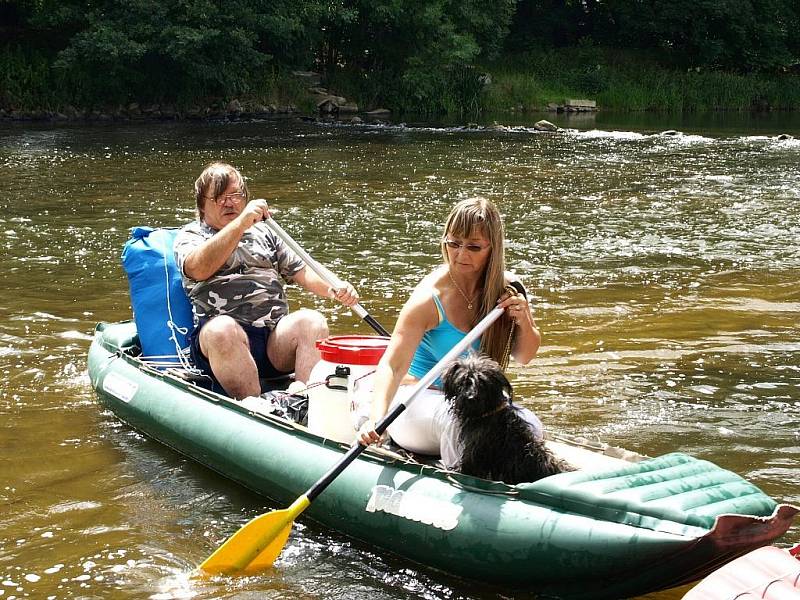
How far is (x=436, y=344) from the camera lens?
379 cm

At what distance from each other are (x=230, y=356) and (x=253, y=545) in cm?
121

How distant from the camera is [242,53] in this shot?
2255 centimetres

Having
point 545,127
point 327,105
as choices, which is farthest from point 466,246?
point 327,105

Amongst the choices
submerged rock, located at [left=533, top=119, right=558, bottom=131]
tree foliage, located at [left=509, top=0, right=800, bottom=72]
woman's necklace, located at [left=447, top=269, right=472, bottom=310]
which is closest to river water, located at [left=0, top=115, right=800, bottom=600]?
woman's necklace, located at [left=447, top=269, right=472, bottom=310]

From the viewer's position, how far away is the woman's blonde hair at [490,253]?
11.7ft

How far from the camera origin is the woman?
11.8 feet

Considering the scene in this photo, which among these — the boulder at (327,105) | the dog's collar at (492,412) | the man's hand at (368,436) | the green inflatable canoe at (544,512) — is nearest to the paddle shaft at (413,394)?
the man's hand at (368,436)

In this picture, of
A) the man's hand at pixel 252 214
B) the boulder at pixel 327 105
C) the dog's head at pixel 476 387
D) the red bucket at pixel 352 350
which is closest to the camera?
the dog's head at pixel 476 387

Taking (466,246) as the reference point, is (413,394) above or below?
below

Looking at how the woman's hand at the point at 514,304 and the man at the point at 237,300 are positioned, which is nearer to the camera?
the woman's hand at the point at 514,304

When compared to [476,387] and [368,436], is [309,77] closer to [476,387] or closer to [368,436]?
[368,436]

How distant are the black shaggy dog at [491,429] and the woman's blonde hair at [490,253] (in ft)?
0.92

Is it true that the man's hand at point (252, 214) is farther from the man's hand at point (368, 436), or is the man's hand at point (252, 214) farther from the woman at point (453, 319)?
the man's hand at point (368, 436)

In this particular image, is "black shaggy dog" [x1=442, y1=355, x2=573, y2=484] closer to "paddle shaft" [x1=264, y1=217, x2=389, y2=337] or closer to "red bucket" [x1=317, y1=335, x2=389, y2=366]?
"red bucket" [x1=317, y1=335, x2=389, y2=366]
